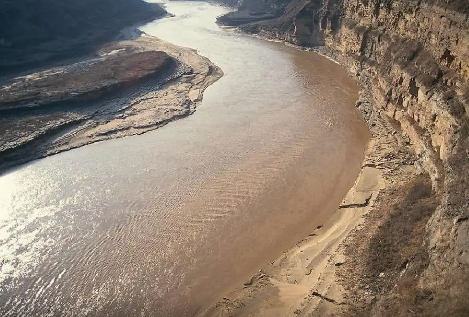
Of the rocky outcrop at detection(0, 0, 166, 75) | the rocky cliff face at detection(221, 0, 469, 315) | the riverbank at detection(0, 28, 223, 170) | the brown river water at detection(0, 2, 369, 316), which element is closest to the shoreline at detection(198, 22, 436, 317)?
the brown river water at detection(0, 2, 369, 316)

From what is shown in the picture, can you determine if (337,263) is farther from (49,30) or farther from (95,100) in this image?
(49,30)

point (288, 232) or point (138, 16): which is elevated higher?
point (138, 16)

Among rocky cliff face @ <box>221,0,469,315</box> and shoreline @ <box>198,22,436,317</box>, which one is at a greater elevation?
rocky cliff face @ <box>221,0,469,315</box>

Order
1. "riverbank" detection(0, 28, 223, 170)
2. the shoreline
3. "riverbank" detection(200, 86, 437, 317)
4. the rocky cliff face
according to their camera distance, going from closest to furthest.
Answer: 1. the rocky cliff face
2. "riverbank" detection(200, 86, 437, 317)
3. the shoreline
4. "riverbank" detection(0, 28, 223, 170)

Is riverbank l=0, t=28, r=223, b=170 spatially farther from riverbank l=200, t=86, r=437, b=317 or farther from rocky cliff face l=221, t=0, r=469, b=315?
riverbank l=200, t=86, r=437, b=317

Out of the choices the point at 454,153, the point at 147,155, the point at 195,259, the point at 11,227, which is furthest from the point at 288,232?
the point at 11,227

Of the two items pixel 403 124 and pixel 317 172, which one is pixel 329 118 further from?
pixel 317 172
